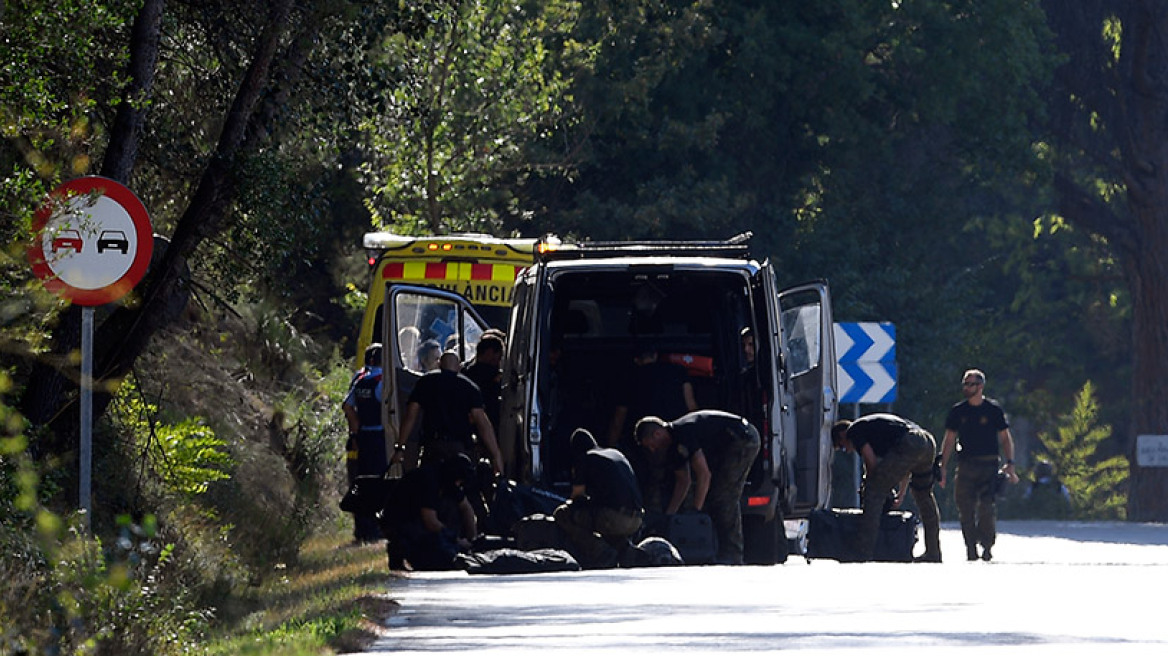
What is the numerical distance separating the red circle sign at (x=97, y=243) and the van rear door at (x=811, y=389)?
6354 millimetres

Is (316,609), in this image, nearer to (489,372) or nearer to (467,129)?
(489,372)

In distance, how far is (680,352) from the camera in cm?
1845

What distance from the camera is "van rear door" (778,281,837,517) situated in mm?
18375

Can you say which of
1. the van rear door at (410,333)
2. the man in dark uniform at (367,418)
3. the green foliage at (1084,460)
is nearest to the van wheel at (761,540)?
the van rear door at (410,333)

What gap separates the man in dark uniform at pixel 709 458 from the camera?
16.9m

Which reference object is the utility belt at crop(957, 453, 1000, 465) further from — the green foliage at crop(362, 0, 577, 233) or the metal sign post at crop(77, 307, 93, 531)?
the metal sign post at crop(77, 307, 93, 531)

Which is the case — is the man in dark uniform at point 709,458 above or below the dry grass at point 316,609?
above

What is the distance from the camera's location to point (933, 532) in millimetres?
20734

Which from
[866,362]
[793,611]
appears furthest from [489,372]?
[866,362]

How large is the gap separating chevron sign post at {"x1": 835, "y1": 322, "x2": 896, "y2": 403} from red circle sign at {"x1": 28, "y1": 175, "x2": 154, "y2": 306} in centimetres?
1321

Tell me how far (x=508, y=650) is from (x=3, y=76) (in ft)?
13.7

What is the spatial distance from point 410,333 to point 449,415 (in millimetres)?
1819

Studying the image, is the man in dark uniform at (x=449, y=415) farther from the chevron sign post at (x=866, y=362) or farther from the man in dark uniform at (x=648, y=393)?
the chevron sign post at (x=866, y=362)

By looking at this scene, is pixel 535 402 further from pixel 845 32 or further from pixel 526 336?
pixel 845 32
